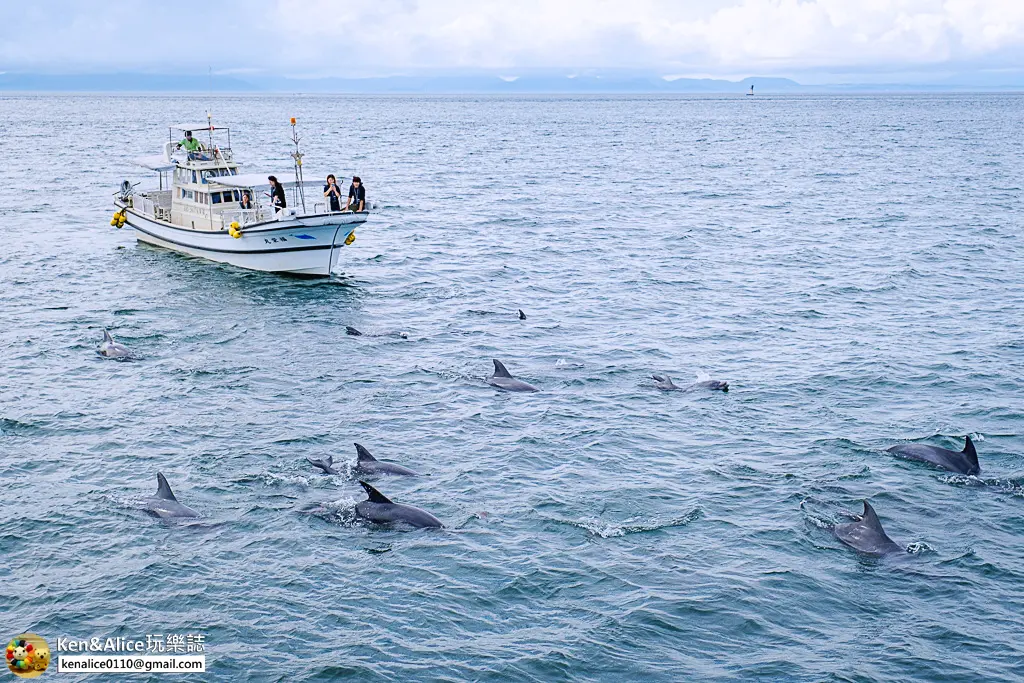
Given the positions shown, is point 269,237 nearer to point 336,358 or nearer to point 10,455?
point 336,358

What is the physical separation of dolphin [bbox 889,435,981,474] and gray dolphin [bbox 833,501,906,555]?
4.15 m

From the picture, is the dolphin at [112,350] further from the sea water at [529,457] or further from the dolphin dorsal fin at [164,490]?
the dolphin dorsal fin at [164,490]

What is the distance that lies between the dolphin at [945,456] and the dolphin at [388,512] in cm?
1098

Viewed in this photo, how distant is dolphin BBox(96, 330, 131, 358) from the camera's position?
30.4m

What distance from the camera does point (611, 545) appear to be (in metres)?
18.6

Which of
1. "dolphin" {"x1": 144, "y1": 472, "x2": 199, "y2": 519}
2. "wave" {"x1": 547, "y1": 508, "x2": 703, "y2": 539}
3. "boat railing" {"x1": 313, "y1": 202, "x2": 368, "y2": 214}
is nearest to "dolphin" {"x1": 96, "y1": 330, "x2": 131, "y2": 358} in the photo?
"boat railing" {"x1": 313, "y1": 202, "x2": 368, "y2": 214}

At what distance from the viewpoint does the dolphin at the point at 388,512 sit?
19.1 metres

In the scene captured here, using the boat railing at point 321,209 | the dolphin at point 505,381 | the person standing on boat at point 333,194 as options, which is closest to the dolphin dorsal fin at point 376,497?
the dolphin at point 505,381

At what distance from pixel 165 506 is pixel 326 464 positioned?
3.56 m

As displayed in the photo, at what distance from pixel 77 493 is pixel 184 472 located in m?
2.16

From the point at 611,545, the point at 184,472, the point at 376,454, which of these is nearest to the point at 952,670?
the point at 611,545

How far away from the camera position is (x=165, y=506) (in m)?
19.6

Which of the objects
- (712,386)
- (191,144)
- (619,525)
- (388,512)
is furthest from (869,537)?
(191,144)

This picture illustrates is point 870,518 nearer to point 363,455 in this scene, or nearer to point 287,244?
point 363,455
